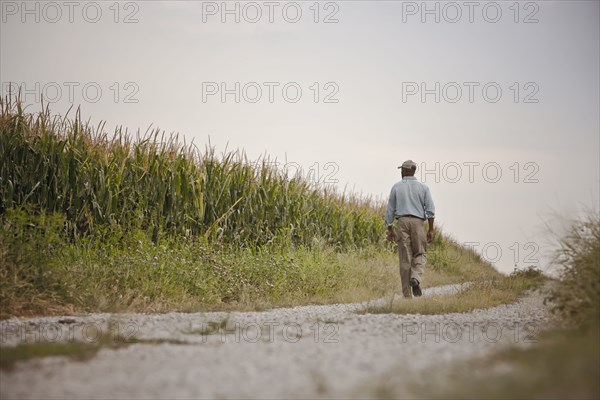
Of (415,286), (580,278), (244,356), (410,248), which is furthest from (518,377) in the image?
(410,248)

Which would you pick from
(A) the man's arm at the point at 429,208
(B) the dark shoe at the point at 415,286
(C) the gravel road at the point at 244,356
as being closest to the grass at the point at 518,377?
(C) the gravel road at the point at 244,356

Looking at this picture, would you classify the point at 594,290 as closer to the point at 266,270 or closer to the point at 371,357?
the point at 371,357

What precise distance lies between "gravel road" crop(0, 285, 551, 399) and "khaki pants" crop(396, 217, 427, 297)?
14.9ft

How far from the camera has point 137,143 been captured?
1533 centimetres

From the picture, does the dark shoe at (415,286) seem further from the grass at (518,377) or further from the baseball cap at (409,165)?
the grass at (518,377)

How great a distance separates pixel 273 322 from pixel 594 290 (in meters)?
3.76

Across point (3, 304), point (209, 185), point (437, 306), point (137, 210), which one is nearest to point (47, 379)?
point (3, 304)

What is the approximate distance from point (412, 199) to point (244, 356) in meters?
8.22

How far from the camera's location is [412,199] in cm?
1282

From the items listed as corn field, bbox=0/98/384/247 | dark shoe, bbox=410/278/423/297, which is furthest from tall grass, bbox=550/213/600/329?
corn field, bbox=0/98/384/247

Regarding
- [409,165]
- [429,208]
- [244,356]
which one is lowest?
[244,356]

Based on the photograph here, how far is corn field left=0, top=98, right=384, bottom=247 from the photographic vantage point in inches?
517

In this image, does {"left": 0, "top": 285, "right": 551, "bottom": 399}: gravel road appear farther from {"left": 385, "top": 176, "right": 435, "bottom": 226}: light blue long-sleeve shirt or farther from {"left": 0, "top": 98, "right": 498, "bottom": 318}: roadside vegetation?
{"left": 385, "top": 176, "right": 435, "bottom": 226}: light blue long-sleeve shirt

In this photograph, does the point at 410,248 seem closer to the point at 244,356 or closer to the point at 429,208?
the point at 429,208
